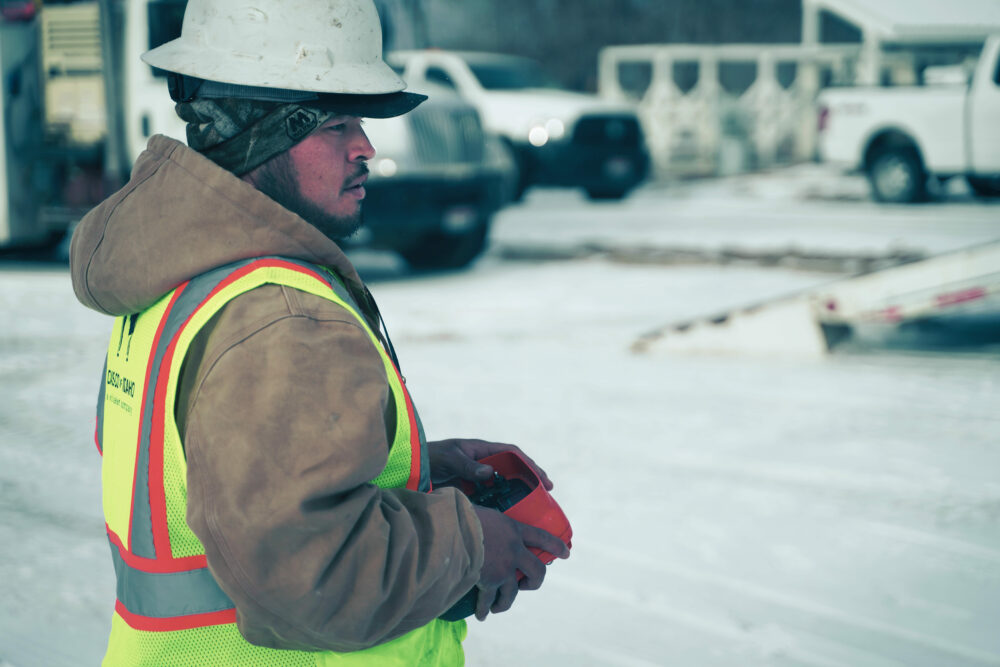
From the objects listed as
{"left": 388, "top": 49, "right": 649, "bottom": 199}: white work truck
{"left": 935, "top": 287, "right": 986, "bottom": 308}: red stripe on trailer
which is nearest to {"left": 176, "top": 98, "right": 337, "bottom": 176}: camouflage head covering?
{"left": 935, "top": 287, "right": 986, "bottom": 308}: red stripe on trailer

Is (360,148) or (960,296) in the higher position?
(360,148)

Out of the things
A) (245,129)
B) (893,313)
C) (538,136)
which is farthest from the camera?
(538,136)

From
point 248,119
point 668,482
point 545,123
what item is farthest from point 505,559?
point 545,123

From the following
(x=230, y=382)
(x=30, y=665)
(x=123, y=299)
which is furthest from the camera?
(x=30, y=665)

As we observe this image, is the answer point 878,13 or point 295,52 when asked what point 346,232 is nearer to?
point 295,52

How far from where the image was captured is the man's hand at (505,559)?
1.49 metres

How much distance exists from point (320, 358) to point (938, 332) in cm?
668

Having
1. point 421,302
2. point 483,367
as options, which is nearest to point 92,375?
point 483,367

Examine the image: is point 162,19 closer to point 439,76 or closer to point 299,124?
point 439,76

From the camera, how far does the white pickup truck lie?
1377cm

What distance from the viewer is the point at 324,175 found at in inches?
60.7

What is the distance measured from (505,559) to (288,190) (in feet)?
1.96

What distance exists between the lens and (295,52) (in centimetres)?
150

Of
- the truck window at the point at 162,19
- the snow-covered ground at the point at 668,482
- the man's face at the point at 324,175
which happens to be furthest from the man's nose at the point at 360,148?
the truck window at the point at 162,19
